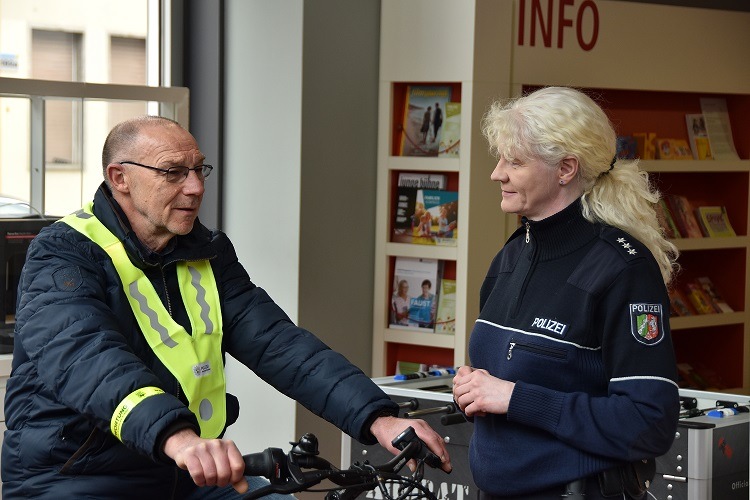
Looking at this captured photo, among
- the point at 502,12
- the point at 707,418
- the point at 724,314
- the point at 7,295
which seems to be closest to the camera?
the point at 707,418

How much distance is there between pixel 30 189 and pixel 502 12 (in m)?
1.93

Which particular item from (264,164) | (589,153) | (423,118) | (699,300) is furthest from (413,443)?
(699,300)

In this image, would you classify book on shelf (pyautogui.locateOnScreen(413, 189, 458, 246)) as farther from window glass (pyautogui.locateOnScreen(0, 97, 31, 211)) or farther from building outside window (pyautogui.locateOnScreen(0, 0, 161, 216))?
window glass (pyautogui.locateOnScreen(0, 97, 31, 211))

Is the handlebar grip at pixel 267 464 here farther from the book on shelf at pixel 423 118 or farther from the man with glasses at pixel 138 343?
the book on shelf at pixel 423 118

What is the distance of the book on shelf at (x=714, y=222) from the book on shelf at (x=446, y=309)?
1723 millimetres

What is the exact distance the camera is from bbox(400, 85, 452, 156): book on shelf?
466 cm

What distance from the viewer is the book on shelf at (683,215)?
566cm

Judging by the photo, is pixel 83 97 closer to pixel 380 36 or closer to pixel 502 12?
pixel 380 36

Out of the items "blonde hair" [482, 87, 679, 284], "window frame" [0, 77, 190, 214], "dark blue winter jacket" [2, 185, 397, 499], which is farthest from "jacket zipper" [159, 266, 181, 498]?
"window frame" [0, 77, 190, 214]

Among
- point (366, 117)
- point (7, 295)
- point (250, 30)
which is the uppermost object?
point (250, 30)

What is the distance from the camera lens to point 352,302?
4730 mm

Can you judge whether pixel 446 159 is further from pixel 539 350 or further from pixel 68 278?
pixel 68 278

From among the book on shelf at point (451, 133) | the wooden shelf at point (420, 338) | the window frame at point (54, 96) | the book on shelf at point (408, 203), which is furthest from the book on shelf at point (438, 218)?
the window frame at point (54, 96)

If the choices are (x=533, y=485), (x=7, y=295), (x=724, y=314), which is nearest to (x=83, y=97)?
(x=7, y=295)
